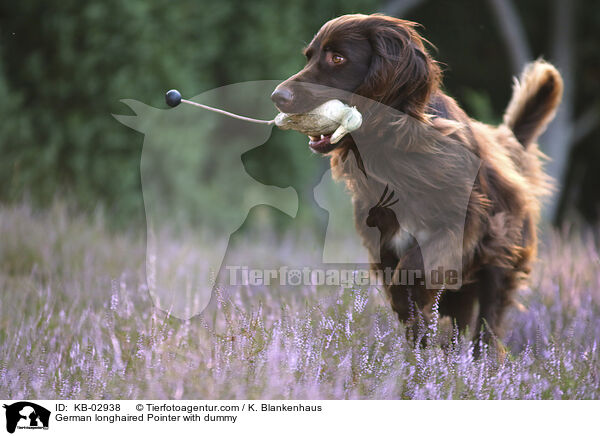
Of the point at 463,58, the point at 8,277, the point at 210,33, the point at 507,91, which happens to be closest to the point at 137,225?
the point at 8,277

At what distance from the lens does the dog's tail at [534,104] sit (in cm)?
340

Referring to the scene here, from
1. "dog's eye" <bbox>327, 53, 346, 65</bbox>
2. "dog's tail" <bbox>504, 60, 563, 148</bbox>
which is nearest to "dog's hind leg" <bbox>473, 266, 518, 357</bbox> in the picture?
"dog's tail" <bbox>504, 60, 563, 148</bbox>

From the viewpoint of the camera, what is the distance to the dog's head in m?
2.40

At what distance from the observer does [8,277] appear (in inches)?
138

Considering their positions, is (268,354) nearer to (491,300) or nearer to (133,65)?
(491,300)

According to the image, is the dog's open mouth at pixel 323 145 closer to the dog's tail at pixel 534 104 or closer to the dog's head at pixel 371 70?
the dog's head at pixel 371 70

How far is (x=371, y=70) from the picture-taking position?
95.3 inches

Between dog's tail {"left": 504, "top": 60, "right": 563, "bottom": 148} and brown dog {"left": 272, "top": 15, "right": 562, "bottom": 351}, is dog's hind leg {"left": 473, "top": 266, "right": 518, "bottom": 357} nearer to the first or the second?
brown dog {"left": 272, "top": 15, "right": 562, "bottom": 351}

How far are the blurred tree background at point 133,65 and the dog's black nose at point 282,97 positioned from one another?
1653 mm

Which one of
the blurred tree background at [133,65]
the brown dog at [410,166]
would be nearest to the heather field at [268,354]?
the brown dog at [410,166]

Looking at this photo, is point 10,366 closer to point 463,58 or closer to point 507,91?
point 463,58

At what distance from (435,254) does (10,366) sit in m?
1.80
